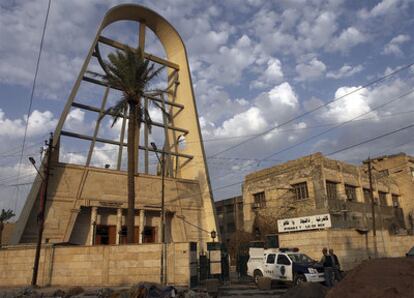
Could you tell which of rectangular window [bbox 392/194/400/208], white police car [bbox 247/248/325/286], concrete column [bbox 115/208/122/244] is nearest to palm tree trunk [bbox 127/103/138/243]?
concrete column [bbox 115/208/122/244]

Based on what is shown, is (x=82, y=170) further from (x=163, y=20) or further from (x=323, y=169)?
(x=323, y=169)

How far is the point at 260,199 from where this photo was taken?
5075 centimetres

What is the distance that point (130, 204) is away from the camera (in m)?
24.3

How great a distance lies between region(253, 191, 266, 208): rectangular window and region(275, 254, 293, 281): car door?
102ft

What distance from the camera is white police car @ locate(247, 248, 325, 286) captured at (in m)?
17.2

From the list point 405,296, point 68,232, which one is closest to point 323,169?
point 68,232

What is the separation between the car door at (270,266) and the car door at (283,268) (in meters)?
0.33

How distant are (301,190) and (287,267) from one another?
28.1 metres

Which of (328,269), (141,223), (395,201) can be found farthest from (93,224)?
(395,201)

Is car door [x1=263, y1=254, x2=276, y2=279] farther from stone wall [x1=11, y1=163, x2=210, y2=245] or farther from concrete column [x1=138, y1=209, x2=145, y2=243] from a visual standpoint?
stone wall [x1=11, y1=163, x2=210, y2=245]

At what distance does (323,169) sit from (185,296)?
3236cm

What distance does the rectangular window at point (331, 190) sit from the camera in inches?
1681

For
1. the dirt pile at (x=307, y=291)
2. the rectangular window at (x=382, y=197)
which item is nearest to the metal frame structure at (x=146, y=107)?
the dirt pile at (x=307, y=291)

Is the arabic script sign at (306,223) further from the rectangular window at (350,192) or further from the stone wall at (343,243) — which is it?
the rectangular window at (350,192)
